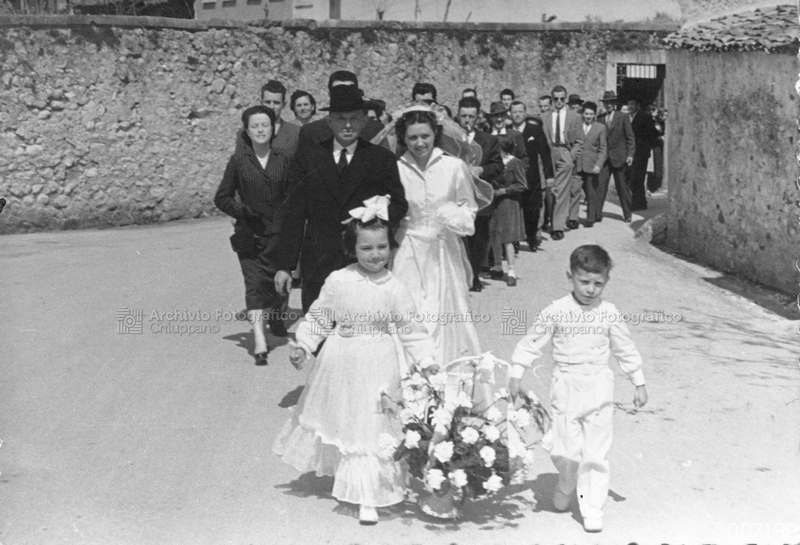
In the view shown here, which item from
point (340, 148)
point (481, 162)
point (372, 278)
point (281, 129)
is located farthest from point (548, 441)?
point (481, 162)

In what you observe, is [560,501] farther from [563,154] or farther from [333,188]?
[563,154]

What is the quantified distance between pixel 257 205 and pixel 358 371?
375 cm

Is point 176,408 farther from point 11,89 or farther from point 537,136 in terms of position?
point 11,89

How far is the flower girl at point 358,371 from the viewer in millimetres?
5629

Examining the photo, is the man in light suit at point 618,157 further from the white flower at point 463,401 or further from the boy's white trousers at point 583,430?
the white flower at point 463,401

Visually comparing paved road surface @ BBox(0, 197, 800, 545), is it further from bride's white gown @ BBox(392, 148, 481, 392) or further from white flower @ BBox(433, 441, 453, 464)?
bride's white gown @ BBox(392, 148, 481, 392)

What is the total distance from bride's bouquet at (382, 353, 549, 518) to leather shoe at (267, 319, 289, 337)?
4632mm

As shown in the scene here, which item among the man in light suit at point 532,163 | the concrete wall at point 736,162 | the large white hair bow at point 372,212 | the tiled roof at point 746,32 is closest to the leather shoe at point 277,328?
the large white hair bow at point 372,212

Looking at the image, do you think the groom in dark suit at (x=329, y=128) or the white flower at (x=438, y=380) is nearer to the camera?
the white flower at (x=438, y=380)

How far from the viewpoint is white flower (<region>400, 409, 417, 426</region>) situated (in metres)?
5.53

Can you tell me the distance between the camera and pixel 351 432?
224 inches

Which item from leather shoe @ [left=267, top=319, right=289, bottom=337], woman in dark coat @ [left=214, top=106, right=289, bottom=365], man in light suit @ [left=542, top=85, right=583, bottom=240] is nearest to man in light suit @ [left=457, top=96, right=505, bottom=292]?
leather shoe @ [left=267, top=319, right=289, bottom=337]

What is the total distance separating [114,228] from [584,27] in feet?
33.8

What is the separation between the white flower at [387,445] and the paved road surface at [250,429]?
0.36 metres
